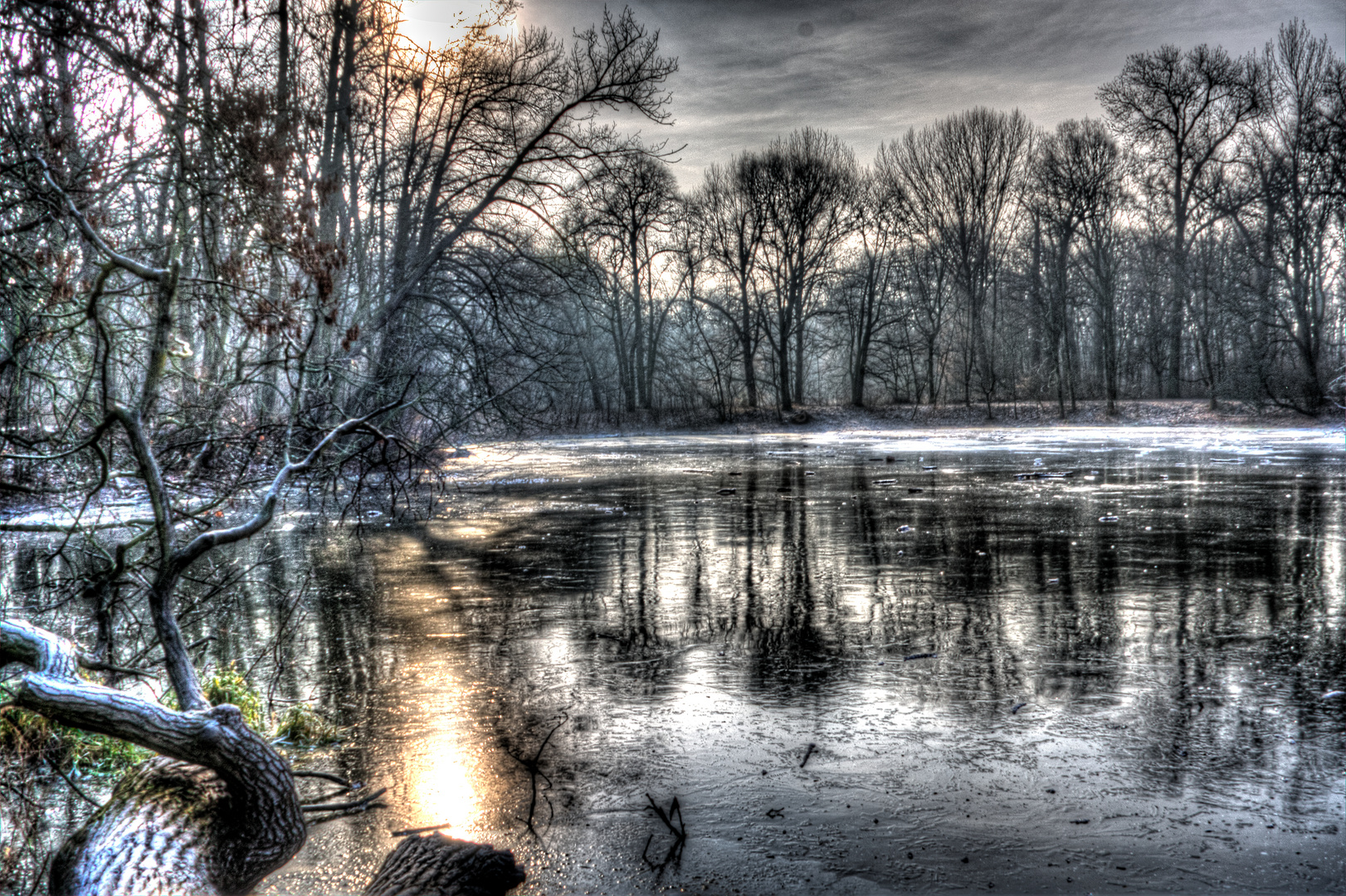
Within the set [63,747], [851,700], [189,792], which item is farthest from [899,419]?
[189,792]

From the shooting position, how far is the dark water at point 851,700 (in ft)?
12.7

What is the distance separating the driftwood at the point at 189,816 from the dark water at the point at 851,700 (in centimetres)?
21

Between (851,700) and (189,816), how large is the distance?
3656mm

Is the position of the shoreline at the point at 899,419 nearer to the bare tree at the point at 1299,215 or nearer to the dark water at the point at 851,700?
the bare tree at the point at 1299,215

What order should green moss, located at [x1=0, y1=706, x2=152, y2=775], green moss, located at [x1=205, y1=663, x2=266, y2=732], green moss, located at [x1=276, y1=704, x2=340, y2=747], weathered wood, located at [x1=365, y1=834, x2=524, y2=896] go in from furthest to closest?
green moss, located at [x1=205, y1=663, x2=266, y2=732], green moss, located at [x1=276, y1=704, x2=340, y2=747], green moss, located at [x1=0, y1=706, x2=152, y2=775], weathered wood, located at [x1=365, y1=834, x2=524, y2=896]

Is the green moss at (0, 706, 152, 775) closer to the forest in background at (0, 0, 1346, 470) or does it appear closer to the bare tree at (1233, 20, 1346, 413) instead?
the forest in background at (0, 0, 1346, 470)

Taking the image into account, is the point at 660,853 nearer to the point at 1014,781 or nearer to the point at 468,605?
the point at 1014,781

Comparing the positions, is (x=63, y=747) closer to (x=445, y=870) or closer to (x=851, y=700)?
(x=445, y=870)

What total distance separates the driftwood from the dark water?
8.4 inches

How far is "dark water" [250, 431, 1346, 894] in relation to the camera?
387 centimetres

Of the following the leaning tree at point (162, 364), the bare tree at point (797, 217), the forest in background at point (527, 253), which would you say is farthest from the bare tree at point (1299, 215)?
the leaning tree at point (162, 364)

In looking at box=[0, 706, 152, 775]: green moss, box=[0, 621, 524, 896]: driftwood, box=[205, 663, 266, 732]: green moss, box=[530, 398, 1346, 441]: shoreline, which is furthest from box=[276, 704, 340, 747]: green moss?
box=[530, 398, 1346, 441]: shoreline

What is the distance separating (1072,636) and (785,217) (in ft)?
140

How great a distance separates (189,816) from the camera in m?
3.96
